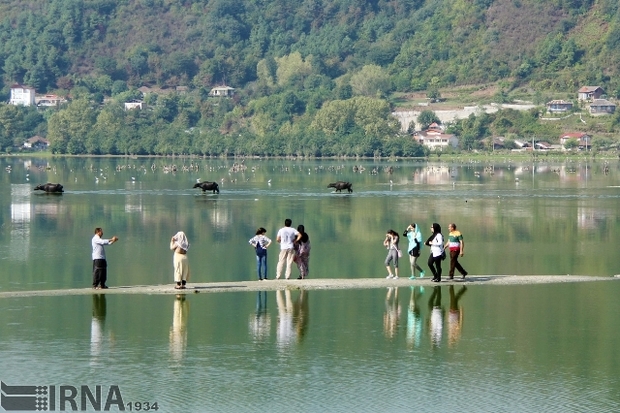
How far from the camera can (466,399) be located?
26.5 meters

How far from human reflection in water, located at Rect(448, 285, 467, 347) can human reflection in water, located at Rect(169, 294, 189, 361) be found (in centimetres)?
602

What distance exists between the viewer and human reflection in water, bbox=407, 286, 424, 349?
104ft

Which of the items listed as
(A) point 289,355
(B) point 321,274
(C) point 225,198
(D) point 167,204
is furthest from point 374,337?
(C) point 225,198

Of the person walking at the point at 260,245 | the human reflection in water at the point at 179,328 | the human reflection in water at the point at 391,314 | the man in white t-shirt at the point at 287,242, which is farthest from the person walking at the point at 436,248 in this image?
the human reflection in water at the point at 179,328

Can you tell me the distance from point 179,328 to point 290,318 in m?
2.96

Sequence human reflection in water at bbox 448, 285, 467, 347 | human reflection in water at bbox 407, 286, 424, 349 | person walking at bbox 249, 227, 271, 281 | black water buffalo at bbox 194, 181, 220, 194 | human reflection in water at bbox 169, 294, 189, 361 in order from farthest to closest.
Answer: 1. black water buffalo at bbox 194, 181, 220, 194
2. person walking at bbox 249, 227, 271, 281
3. human reflection in water at bbox 448, 285, 467, 347
4. human reflection in water at bbox 407, 286, 424, 349
5. human reflection in water at bbox 169, 294, 189, 361

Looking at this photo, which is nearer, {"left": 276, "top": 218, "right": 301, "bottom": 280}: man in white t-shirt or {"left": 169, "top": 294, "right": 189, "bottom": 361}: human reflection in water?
{"left": 169, "top": 294, "right": 189, "bottom": 361}: human reflection in water

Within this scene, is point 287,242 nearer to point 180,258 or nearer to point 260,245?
point 260,245

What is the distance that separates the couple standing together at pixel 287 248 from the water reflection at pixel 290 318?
1.98 metres

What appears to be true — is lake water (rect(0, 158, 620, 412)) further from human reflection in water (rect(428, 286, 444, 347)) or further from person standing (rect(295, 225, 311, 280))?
person standing (rect(295, 225, 311, 280))

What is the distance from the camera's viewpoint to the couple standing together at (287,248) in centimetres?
3950

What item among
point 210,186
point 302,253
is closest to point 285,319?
point 302,253

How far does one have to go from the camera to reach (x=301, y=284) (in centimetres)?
3853

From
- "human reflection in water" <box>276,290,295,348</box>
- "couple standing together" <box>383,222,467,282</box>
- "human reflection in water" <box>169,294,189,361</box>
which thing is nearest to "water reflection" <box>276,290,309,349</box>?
"human reflection in water" <box>276,290,295,348</box>
